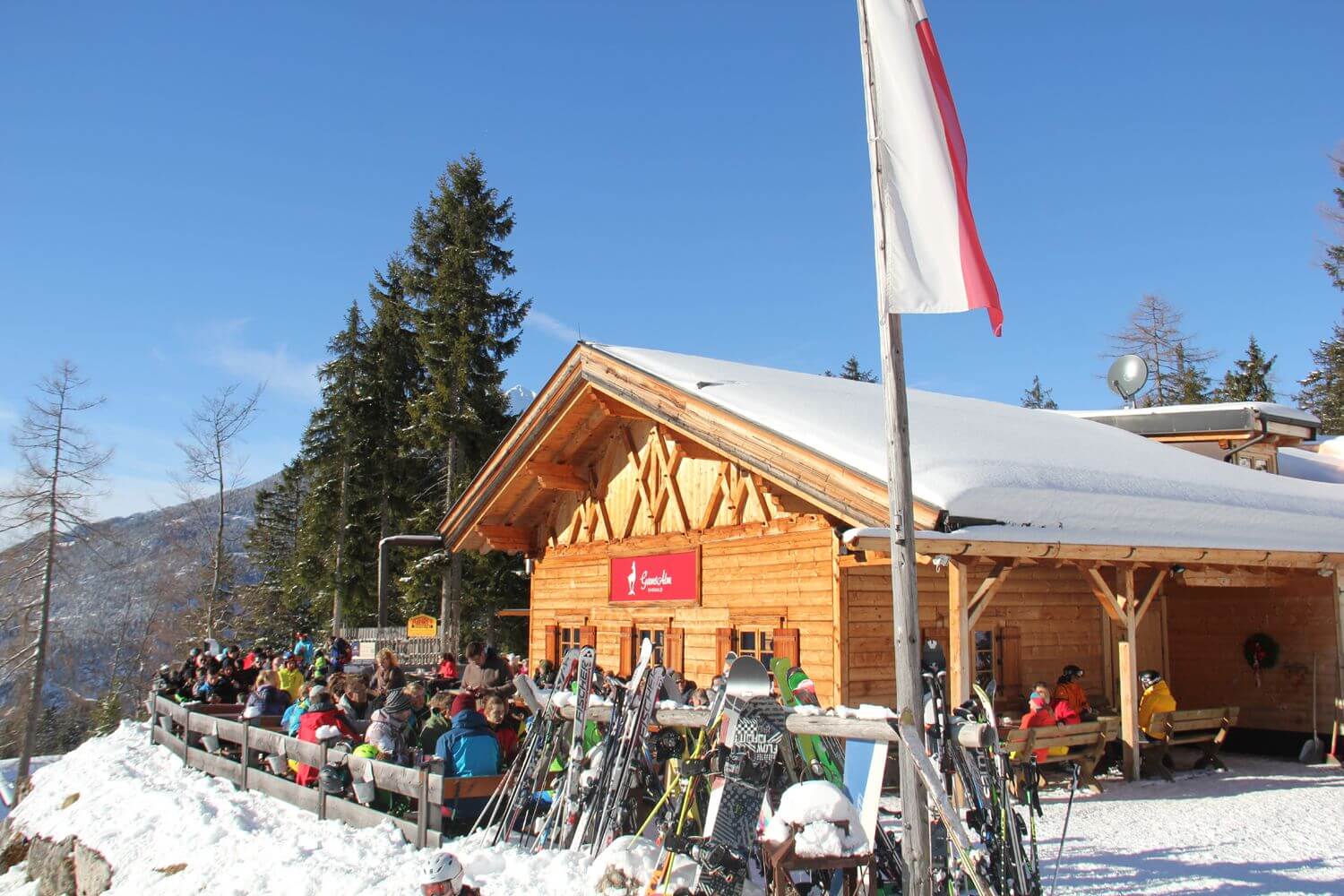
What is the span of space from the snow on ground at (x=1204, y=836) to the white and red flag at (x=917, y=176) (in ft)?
13.5

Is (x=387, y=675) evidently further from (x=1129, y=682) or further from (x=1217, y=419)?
(x=1217, y=419)

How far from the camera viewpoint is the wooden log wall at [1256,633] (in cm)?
1307

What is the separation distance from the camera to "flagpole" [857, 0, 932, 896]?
515cm

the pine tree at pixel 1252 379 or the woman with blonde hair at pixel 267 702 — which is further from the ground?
the pine tree at pixel 1252 379

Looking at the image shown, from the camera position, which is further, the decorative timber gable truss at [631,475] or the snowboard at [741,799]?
the decorative timber gable truss at [631,475]

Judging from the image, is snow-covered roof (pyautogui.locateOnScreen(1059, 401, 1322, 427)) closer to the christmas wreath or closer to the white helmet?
the christmas wreath

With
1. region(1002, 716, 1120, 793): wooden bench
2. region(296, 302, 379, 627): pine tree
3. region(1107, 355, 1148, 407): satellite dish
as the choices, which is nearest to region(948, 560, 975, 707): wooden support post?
region(1002, 716, 1120, 793): wooden bench

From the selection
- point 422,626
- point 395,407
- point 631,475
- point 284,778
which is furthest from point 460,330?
point 284,778

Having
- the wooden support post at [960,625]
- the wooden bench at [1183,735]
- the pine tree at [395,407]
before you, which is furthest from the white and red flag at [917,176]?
the pine tree at [395,407]

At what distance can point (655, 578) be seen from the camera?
14930mm

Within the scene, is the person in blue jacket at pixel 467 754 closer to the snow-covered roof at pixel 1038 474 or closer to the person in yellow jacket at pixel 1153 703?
the snow-covered roof at pixel 1038 474

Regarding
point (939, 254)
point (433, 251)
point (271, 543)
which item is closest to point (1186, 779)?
point (939, 254)

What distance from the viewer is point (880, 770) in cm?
554

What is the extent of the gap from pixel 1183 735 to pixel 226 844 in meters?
11.2
